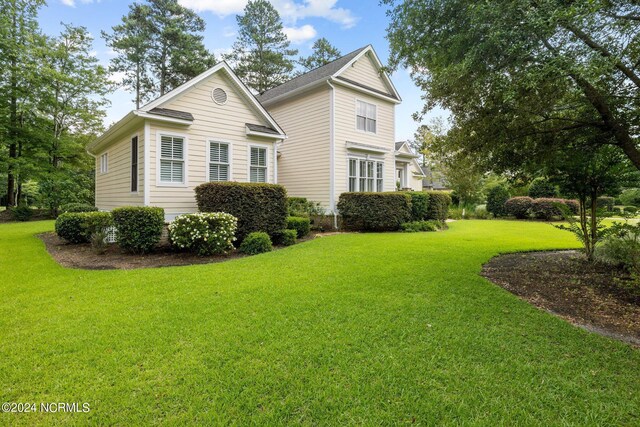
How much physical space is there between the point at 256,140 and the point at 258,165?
91 centimetres

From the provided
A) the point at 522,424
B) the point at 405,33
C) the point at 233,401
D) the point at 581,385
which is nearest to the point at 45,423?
the point at 233,401

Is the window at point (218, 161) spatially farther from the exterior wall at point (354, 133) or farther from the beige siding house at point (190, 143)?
the exterior wall at point (354, 133)

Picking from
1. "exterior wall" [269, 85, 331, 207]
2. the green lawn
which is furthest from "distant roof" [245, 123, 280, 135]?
the green lawn

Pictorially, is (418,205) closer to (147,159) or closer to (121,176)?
(147,159)

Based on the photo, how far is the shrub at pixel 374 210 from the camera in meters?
12.4

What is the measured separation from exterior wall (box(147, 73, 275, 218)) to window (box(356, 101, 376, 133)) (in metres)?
5.29

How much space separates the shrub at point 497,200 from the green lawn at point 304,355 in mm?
18991

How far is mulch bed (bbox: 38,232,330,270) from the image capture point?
6973mm

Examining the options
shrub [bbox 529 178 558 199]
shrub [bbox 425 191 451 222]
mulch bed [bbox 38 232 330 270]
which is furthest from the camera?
shrub [bbox 529 178 558 199]

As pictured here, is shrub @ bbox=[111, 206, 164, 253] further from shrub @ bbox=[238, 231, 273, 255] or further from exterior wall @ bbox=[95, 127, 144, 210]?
shrub @ bbox=[238, 231, 273, 255]

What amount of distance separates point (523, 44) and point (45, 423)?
642cm

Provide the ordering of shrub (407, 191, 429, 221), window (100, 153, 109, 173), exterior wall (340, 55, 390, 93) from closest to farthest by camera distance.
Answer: window (100, 153, 109, 173), shrub (407, 191, 429, 221), exterior wall (340, 55, 390, 93)

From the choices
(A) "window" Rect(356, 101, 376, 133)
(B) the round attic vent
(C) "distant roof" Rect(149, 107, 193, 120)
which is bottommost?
(C) "distant roof" Rect(149, 107, 193, 120)

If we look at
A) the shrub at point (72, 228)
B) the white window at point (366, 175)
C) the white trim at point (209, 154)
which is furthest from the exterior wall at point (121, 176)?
the white window at point (366, 175)
